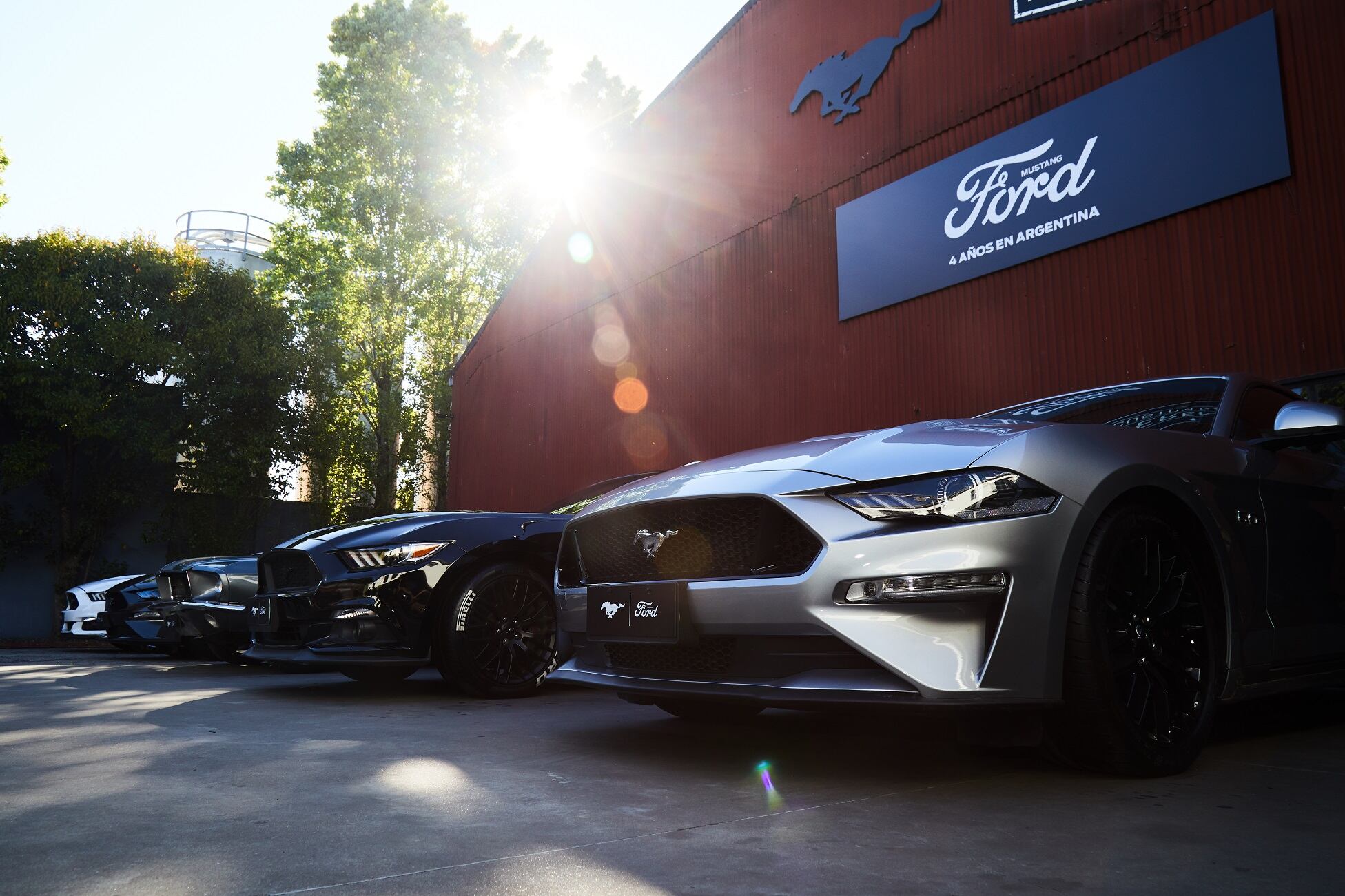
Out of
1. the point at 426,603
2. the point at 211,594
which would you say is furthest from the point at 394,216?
the point at 426,603

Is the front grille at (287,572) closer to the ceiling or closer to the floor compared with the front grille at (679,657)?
closer to the ceiling

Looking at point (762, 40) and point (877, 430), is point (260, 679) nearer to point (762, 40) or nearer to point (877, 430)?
point (877, 430)

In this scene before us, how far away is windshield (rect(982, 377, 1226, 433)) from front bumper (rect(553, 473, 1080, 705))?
1.10m

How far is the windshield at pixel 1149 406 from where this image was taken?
11.1ft

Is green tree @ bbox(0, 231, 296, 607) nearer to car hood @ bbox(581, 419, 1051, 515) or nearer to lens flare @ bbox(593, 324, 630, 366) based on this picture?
lens flare @ bbox(593, 324, 630, 366)

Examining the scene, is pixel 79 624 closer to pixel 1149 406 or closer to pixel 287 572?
pixel 287 572

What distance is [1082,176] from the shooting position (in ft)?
28.0

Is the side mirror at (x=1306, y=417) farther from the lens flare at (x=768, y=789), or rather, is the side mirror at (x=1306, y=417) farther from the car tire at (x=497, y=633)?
the car tire at (x=497, y=633)

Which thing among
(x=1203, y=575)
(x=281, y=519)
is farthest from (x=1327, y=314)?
(x=281, y=519)

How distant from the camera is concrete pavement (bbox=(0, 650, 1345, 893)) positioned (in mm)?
1737

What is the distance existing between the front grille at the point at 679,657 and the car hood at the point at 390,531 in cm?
199

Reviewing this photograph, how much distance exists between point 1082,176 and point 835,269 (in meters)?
3.00

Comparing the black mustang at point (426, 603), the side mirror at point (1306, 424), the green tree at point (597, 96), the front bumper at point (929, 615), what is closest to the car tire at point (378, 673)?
the black mustang at point (426, 603)

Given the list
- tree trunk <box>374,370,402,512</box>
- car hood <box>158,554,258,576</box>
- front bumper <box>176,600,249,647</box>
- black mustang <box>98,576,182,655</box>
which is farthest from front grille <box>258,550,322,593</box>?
tree trunk <box>374,370,402,512</box>
